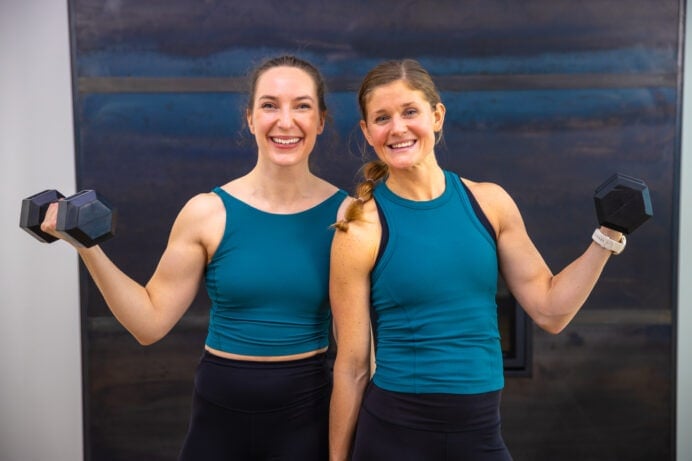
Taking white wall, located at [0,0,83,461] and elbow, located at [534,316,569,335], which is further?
white wall, located at [0,0,83,461]

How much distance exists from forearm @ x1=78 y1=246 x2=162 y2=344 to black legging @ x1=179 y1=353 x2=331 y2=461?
7.6 inches

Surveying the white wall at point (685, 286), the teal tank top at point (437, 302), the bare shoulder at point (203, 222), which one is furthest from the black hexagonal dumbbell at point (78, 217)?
the white wall at point (685, 286)

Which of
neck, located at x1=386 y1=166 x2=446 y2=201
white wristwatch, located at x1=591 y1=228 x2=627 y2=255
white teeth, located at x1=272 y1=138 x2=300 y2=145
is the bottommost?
white wristwatch, located at x1=591 y1=228 x2=627 y2=255

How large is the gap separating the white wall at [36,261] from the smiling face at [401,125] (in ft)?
5.83

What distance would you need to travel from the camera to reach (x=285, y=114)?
1.66 meters

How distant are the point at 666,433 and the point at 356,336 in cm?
198

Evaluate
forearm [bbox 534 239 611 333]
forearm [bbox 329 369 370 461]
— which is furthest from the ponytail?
forearm [bbox 534 239 611 333]

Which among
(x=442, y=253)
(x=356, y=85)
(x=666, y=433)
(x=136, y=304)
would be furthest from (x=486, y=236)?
(x=666, y=433)

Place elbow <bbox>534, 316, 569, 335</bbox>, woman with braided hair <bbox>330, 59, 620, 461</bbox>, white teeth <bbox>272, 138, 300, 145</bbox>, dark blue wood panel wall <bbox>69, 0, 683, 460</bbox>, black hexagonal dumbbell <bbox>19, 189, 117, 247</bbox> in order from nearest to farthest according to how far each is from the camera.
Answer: black hexagonal dumbbell <bbox>19, 189, 117, 247</bbox> → woman with braided hair <bbox>330, 59, 620, 461</bbox> → elbow <bbox>534, 316, 569, 335</bbox> → white teeth <bbox>272, 138, 300, 145</bbox> → dark blue wood panel wall <bbox>69, 0, 683, 460</bbox>

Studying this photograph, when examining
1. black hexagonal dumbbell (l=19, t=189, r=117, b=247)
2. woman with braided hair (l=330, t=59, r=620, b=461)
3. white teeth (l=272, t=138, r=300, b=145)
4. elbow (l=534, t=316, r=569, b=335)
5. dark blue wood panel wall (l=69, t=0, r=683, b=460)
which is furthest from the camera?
dark blue wood panel wall (l=69, t=0, r=683, b=460)

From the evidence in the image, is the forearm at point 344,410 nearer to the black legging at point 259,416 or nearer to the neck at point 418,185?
the black legging at point 259,416

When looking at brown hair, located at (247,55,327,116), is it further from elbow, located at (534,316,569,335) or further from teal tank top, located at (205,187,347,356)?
elbow, located at (534,316,569,335)

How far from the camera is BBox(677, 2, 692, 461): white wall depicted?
2.86 meters

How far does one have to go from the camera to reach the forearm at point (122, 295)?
1481mm
